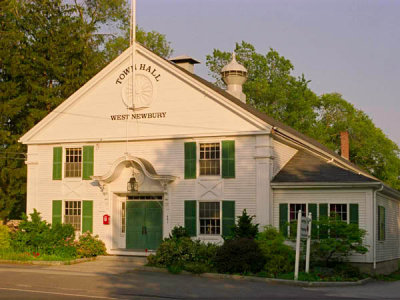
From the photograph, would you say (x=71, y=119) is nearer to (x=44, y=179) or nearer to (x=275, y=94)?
(x=44, y=179)

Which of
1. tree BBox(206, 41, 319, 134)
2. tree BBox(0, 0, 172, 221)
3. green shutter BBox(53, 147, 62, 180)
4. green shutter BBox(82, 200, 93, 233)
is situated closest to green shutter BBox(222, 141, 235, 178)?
green shutter BBox(82, 200, 93, 233)

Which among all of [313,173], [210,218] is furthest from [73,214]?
[313,173]

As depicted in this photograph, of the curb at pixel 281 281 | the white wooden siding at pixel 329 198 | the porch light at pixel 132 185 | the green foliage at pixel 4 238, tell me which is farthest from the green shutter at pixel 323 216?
the green foliage at pixel 4 238

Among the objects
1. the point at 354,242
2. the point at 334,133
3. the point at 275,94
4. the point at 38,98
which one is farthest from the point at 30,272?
the point at 334,133

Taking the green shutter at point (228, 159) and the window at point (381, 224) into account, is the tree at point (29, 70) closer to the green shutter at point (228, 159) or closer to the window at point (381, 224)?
the green shutter at point (228, 159)

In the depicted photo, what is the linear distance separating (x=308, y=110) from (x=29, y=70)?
23612mm

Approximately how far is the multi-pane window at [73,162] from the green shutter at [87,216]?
140 centimetres

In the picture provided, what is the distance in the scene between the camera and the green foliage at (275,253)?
69.5 feet

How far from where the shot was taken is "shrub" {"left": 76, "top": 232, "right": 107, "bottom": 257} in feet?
84.6

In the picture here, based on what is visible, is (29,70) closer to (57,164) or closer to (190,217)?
(57,164)

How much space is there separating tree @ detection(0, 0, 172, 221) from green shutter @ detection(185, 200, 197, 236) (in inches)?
534

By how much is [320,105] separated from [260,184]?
3705 centimetres

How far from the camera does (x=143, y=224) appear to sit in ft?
87.3

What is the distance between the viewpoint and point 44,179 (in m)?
28.2
